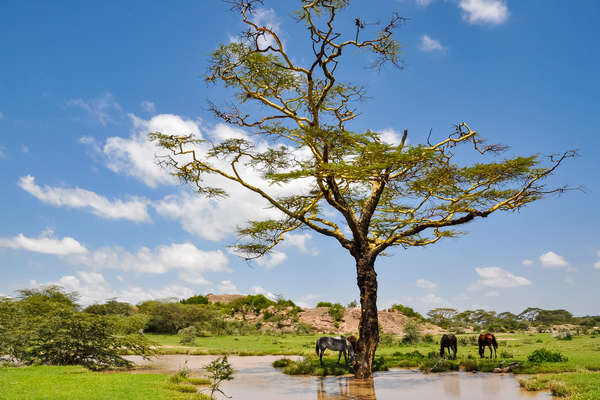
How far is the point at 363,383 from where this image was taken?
1158 centimetres

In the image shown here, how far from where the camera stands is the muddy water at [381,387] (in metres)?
9.27

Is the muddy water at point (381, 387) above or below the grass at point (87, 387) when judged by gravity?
below

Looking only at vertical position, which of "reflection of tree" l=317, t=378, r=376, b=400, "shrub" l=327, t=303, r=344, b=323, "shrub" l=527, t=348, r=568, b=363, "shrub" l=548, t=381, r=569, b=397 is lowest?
"reflection of tree" l=317, t=378, r=376, b=400

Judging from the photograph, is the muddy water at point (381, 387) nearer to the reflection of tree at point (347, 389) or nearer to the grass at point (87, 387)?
the reflection of tree at point (347, 389)

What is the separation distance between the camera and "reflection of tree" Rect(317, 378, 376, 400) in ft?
30.4

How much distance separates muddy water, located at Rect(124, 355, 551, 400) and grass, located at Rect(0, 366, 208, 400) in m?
1.08

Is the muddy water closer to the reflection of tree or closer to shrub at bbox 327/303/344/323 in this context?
the reflection of tree

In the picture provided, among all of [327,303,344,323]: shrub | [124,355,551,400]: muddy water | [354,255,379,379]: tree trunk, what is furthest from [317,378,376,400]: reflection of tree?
[327,303,344,323]: shrub

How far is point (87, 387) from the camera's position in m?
8.85

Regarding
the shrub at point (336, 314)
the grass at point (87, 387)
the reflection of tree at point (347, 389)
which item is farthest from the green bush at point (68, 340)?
the shrub at point (336, 314)

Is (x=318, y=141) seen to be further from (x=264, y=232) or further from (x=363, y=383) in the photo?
(x=363, y=383)

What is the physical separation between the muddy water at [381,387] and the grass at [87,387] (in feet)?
3.53

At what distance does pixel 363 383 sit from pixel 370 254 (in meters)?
4.02

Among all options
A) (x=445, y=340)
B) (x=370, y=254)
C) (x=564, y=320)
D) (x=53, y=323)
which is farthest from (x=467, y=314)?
(x=53, y=323)
